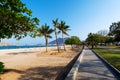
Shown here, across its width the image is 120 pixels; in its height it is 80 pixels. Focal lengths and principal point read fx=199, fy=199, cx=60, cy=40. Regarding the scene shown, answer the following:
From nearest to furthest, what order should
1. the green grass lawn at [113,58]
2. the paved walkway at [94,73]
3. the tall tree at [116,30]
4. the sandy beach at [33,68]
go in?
the paved walkway at [94,73]
the sandy beach at [33,68]
the green grass lawn at [113,58]
the tall tree at [116,30]

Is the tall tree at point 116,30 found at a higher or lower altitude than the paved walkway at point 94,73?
higher

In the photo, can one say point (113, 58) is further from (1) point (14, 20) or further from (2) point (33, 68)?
(1) point (14, 20)

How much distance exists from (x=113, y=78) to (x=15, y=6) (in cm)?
764

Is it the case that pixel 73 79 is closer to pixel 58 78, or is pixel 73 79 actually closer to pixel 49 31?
pixel 58 78

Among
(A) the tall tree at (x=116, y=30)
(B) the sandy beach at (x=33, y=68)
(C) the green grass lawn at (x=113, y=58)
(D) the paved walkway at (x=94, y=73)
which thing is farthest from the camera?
(A) the tall tree at (x=116, y=30)

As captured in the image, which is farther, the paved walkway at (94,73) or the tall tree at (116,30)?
the tall tree at (116,30)

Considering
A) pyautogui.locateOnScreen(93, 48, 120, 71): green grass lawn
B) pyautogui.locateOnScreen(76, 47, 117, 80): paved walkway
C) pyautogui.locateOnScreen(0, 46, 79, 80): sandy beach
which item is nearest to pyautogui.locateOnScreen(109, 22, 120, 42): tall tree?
pyautogui.locateOnScreen(93, 48, 120, 71): green grass lawn

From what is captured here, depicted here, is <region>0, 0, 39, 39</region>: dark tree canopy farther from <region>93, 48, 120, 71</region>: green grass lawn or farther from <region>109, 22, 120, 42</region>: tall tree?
<region>109, 22, 120, 42</region>: tall tree

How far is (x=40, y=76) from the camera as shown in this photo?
15016 millimetres

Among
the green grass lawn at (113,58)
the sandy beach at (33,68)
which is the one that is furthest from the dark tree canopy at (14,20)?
the green grass lawn at (113,58)

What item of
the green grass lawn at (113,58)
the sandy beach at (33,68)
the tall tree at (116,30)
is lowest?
the sandy beach at (33,68)

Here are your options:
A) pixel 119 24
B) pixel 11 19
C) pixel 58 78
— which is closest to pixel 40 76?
pixel 58 78

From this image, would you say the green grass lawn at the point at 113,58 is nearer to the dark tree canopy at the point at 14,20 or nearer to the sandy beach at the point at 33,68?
the sandy beach at the point at 33,68

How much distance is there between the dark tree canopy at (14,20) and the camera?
12508 mm
